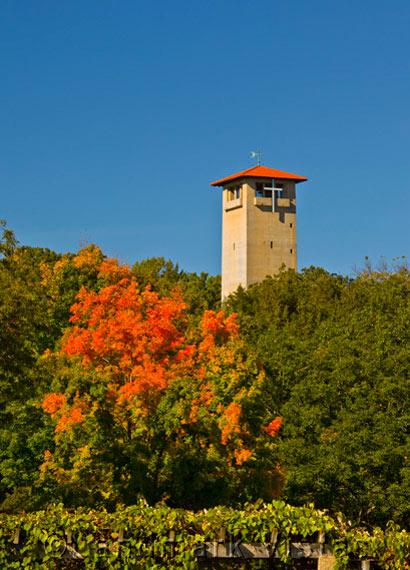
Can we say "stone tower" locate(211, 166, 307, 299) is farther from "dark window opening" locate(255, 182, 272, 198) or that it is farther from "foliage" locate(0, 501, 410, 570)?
"foliage" locate(0, 501, 410, 570)

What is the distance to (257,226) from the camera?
8581cm

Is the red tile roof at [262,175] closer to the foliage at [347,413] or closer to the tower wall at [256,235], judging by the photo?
the tower wall at [256,235]

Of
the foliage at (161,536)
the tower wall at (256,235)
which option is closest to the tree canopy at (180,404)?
the foliage at (161,536)

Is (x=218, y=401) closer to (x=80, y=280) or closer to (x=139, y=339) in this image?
(x=139, y=339)

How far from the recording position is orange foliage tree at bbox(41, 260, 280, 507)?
18859 mm

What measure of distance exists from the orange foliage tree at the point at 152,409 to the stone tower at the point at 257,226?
→ 44.5 meters

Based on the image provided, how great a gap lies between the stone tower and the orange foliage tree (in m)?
44.5

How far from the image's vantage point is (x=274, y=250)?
85500mm

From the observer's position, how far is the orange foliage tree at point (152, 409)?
742 inches

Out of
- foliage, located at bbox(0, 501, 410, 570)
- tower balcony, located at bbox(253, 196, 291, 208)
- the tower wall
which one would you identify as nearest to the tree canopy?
foliage, located at bbox(0, 501, 410, 570)

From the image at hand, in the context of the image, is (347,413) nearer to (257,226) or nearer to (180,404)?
(180,404)

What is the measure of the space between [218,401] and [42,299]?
47.0 ft

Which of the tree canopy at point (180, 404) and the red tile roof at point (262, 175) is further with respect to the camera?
the red tile roof at point (262, 175)

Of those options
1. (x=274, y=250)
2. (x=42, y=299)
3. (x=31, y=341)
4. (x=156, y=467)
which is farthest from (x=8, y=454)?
(x=274, y=250)
